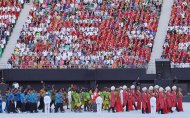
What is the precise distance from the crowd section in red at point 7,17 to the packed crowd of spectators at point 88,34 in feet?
3.16

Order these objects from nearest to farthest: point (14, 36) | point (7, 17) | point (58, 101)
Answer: point (58, 101) → point (14, 36) → point (7, 17)

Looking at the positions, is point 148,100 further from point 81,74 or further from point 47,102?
point 81,74

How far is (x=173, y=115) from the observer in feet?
109

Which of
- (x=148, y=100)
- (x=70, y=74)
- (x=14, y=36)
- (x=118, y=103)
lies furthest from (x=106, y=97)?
(x=14, y=36)

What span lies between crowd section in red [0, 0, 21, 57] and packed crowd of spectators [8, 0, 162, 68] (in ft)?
3.16

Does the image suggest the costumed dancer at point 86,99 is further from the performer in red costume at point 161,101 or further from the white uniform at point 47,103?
the performer in red costume at point 161,101

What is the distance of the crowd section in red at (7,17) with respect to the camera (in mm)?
47031

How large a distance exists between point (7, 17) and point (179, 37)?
11.5 metres

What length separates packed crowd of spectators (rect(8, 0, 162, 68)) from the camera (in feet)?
144

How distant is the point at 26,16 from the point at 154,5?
846 cm

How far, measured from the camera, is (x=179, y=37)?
44688 mm

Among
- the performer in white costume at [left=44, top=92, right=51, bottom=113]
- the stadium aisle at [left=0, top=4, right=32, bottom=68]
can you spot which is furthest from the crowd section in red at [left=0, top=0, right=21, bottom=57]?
the performer in white costume at [left=44, top=92, right=51, bottom=113]

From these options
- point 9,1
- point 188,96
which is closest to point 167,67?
point 188,96

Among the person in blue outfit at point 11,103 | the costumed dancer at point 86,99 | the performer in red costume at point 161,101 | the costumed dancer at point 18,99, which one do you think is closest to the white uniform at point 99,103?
the costumed dancer at point 86,99
